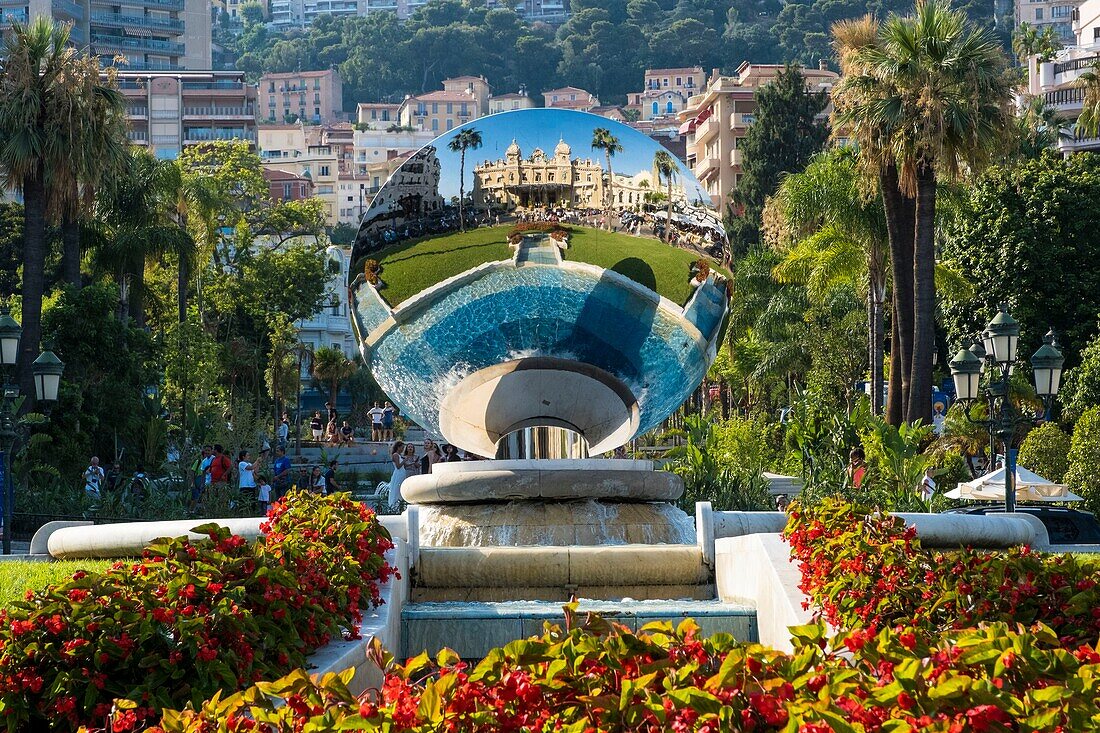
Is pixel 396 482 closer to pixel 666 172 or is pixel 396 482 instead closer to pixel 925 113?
pixel 666 172

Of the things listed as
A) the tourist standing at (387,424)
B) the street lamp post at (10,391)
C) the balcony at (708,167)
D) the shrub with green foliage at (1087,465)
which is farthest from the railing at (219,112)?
the shrub with green foliage at (1087,465)

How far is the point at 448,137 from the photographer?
1416 cm

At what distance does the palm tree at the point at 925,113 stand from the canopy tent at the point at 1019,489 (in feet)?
22.5

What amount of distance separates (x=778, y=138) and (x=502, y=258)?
59.6m

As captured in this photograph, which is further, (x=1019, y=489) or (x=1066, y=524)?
(x=1019, y=489)

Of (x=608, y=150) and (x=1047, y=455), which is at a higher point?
(x=608, y=150)

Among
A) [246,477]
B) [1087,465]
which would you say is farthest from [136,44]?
[1087,465]

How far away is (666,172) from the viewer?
557 inches

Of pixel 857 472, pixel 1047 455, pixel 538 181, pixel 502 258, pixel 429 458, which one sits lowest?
pixel 1047 455

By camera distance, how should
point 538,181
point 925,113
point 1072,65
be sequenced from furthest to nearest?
point 1072,65 → point 925,113 → point 538,181

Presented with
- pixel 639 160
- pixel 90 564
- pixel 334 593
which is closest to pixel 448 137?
pixel 639 160

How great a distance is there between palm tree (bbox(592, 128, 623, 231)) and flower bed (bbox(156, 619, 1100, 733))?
30.0 ft

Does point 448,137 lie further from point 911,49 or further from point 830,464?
point 911,49

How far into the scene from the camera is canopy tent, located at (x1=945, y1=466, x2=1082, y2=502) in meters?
20.1
